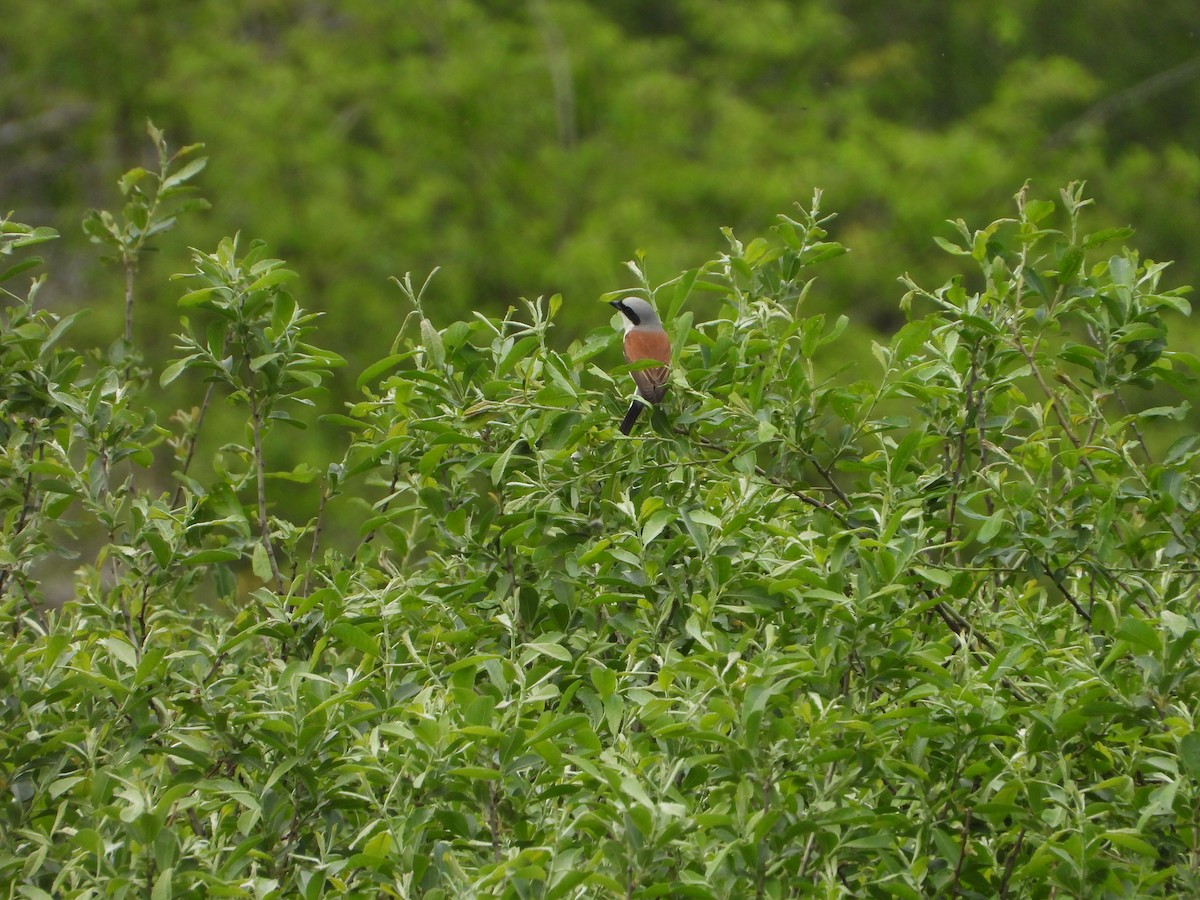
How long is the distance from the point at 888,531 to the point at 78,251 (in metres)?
13.9

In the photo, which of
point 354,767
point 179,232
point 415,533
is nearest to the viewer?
point 354,767

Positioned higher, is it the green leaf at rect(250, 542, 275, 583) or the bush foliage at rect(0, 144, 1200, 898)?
the bush foliage at rect(0, 144, 1200, 898)

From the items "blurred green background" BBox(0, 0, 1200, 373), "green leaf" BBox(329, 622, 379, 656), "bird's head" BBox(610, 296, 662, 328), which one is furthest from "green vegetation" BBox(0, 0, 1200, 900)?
"blurred green background" BBox(0, 0, 1200, 373)

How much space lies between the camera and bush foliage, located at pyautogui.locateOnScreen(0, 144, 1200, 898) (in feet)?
6.82

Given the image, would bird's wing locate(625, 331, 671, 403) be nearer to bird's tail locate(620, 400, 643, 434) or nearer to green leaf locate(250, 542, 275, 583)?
bird's tail locate(620, 400, 643, 434)

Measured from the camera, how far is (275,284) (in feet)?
9.44

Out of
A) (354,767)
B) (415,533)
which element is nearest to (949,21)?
(415,533)

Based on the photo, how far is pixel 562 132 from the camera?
50.2 feet

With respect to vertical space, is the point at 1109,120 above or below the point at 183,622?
below

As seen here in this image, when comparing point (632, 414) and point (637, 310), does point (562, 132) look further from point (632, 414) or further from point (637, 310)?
point (632, 414)

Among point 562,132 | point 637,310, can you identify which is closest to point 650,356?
point 637,310

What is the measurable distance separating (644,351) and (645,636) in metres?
0.72

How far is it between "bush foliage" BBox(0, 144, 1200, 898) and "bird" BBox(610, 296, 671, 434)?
0.12 feet

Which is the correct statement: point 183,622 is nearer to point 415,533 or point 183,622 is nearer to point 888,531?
point 415,533
